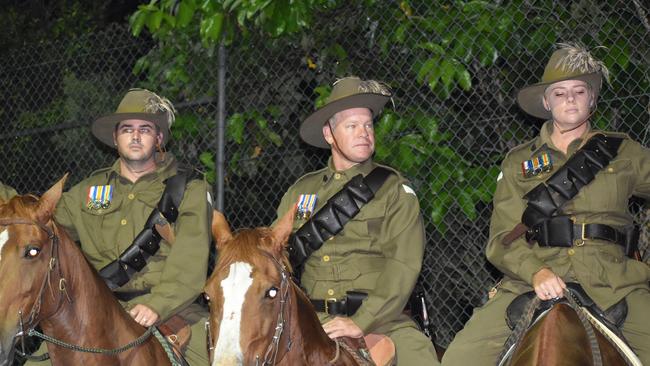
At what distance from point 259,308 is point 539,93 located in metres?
2.46

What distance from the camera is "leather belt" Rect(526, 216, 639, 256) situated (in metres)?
5.46

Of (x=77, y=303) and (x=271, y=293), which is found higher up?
(x=271, y=293)

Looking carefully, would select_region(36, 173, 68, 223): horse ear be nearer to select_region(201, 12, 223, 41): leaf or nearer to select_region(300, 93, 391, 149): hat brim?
select_region(300, 93, 391, 149): hat brim

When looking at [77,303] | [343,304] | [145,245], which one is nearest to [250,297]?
Result: [343,304]

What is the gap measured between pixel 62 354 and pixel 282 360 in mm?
1388

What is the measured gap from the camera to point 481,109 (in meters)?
7.83

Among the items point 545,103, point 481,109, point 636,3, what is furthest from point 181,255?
point 636,3

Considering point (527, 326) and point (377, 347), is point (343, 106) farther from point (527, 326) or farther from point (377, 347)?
point (527, 326)

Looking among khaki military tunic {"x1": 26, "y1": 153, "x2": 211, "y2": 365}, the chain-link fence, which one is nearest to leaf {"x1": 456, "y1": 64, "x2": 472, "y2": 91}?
the chain-link fence

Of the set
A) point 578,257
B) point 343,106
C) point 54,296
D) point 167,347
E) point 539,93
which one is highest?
point 539,93

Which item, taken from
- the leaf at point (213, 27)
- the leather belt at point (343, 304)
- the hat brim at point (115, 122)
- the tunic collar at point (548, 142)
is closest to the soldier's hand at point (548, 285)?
the tunic collar at point (548, 142)

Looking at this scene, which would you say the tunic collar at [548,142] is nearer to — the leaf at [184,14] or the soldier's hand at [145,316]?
the soldier's hand at [145,316]

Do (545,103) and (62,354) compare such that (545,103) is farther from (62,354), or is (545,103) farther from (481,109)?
(62,354)

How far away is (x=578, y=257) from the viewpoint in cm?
547
